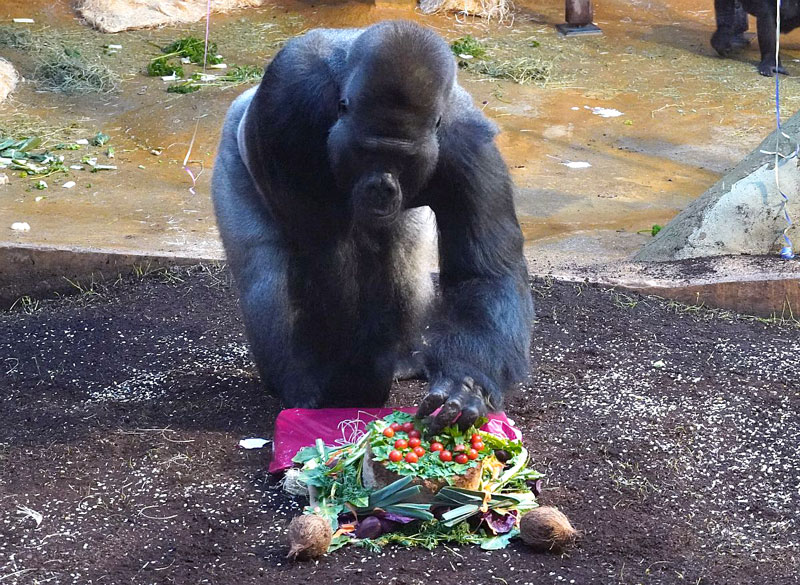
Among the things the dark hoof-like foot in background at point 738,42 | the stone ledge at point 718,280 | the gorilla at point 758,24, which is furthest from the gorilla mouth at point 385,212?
the dark hoof-like foot in background at point 738,42

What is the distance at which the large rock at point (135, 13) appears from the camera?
35.8 feet

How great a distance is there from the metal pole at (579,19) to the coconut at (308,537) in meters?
9.29

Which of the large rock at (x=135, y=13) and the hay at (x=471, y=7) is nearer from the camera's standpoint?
the large rock at (x=135, y=13)

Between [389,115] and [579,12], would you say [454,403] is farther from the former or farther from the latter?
[579,12]

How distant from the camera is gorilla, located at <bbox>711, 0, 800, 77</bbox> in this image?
33.1 feet

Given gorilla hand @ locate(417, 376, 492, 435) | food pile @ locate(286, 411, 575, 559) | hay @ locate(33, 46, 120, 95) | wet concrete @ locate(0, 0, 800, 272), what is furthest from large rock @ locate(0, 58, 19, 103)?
gorilla hand @ locate(417, 376, 492, 435)

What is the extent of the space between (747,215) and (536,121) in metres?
3.80

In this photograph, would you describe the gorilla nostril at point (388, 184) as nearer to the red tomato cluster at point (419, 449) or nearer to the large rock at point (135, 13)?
the red tomato cluster at point (419, 449)

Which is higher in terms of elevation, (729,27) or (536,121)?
(729,27)

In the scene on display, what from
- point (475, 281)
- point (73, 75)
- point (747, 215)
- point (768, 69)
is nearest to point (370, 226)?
point (475, 281)

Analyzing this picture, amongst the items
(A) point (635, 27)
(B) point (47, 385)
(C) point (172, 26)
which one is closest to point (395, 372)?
(B) point (47, 385)

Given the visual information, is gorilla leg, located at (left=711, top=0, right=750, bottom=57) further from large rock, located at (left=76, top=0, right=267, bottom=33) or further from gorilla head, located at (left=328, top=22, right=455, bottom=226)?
gorilla head, located at (left=328, top=22, right=455, bottom=226)

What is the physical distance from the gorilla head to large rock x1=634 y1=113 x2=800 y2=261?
269 centimetres

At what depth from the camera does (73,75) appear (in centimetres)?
948
